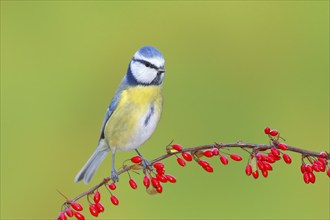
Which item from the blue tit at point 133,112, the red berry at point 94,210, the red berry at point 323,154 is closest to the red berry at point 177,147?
the red berry at point 94,210

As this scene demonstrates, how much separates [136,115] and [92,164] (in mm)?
427

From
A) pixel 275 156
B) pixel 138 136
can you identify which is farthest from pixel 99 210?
pixel 138 136

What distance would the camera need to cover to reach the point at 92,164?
3.15 meters

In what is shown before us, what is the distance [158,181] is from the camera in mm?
2133

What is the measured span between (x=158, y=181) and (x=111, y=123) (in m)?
0.97

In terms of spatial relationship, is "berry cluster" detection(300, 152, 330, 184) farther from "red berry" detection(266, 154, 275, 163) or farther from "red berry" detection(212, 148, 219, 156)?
"red berry" detection(212, 148, 219, 156)

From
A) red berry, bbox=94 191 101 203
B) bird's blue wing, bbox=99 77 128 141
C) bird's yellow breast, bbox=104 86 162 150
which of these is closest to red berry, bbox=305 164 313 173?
red berry, bbox=94 191 101 203

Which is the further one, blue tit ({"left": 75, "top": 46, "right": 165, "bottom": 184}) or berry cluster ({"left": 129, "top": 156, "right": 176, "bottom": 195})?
blue tit ({"left": 75, "top": 46, "right": 165, "bottom": 184})

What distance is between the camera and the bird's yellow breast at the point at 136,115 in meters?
2.91

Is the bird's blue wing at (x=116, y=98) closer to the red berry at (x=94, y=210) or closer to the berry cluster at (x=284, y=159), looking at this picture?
the red berry at (x=94, y=210)

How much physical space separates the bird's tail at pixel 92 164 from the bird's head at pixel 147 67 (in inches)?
20.2

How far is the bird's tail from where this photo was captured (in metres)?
3.04

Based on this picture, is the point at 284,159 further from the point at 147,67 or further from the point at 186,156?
the point at 147,67

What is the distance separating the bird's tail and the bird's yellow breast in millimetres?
221
